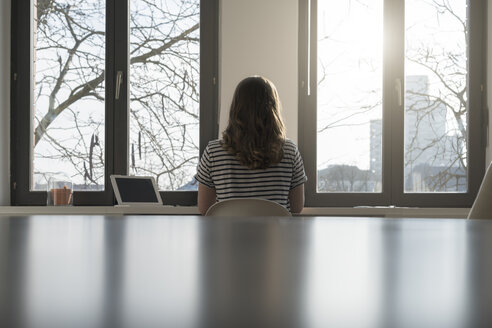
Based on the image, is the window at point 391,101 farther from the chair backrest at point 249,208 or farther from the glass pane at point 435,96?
the chair backrest at point 249,208

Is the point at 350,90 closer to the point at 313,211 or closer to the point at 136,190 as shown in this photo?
the point at 313,211

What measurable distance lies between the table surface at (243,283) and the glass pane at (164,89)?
3.69 metres

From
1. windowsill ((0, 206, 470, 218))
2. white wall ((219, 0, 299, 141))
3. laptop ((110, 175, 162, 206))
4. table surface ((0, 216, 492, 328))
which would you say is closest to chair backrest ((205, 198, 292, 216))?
table surface ((0, 216, 492, 328))

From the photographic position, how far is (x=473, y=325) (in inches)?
4.7

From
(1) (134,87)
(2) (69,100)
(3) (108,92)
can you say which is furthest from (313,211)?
(2) (69,100)

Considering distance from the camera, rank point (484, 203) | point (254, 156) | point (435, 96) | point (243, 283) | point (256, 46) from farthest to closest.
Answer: point (435, 96) → point (256, 46) → point (254, 156) → point (484, 203) → point (243, 283)

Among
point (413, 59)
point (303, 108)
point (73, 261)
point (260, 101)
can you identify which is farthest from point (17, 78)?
point (73, 261)

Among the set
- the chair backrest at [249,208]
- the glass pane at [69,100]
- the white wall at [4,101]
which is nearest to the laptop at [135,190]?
the glass pane at [69,100]

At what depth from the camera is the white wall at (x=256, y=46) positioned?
3.76 metres

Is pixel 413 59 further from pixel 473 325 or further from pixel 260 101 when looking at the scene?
pixel 473 325

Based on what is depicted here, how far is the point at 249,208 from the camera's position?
1771mm

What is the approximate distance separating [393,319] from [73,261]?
15 cm

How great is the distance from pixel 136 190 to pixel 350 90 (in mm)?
1525

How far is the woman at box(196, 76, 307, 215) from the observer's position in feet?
7.47
